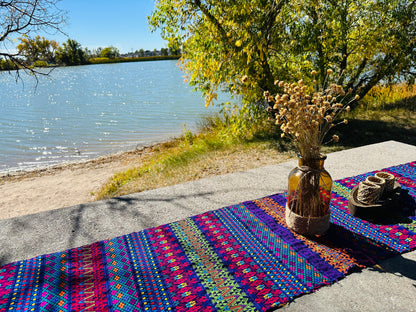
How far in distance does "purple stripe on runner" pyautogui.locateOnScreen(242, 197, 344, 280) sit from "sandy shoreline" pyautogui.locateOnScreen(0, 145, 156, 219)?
10.5 ft

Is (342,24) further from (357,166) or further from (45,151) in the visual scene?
(45,151)

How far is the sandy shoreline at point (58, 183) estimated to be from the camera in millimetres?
4566

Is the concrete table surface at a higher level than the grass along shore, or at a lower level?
higher

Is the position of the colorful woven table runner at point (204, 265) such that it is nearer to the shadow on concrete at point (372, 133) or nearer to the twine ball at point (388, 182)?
the twine ball at point (388, 182)

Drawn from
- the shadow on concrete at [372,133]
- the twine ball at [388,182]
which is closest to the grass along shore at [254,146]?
the shadow on concrete at [372,133]

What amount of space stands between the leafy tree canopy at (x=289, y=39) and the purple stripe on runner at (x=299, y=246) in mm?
2492

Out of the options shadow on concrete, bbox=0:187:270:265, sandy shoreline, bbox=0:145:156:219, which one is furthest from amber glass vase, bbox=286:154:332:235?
sandy shoreline, bbox=0:145:156:219

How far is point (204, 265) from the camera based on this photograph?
1.44 meters

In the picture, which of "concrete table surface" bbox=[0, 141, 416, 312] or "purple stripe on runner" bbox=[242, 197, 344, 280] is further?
"purple stripe on runner" bbox=[242, 197, 344, 280]

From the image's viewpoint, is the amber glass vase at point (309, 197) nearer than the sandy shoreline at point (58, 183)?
Yes

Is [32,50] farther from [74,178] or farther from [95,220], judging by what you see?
[95,220]

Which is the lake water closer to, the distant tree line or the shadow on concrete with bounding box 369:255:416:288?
the distant tree line

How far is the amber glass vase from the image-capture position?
4.82 ft

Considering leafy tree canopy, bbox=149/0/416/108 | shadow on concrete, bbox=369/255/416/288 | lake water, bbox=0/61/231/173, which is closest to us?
shadow on concrete, bbox=369/255/416/288
